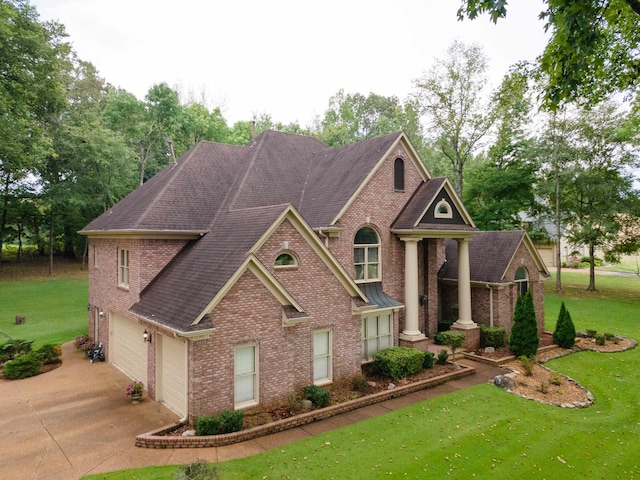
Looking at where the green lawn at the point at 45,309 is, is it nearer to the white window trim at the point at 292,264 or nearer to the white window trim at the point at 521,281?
the white window trim at the point at 292,264

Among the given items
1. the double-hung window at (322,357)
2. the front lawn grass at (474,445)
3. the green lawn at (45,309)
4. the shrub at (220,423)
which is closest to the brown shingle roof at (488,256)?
the front lawn grass at (474,445)

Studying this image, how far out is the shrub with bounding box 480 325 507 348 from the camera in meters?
18.9

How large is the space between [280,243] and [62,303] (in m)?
24.5

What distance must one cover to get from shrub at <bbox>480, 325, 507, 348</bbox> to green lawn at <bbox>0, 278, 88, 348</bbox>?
67.7ft

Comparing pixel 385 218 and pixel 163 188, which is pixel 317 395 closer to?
pixel 385 218

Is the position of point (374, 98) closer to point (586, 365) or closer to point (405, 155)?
point (405, 155)

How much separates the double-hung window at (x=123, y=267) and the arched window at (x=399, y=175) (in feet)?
38.1

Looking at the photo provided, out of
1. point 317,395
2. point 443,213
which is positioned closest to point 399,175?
point 443,213

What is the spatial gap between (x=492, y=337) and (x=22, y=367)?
19.6 metres

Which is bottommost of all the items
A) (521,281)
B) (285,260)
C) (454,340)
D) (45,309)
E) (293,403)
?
(293,403)

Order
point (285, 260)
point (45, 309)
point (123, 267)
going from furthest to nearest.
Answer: point (45, 309) → point (123, 267) → point (285, 260)

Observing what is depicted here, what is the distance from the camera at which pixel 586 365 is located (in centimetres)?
1738

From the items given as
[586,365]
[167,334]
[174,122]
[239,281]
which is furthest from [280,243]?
[174,122]

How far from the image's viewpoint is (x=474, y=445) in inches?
400
